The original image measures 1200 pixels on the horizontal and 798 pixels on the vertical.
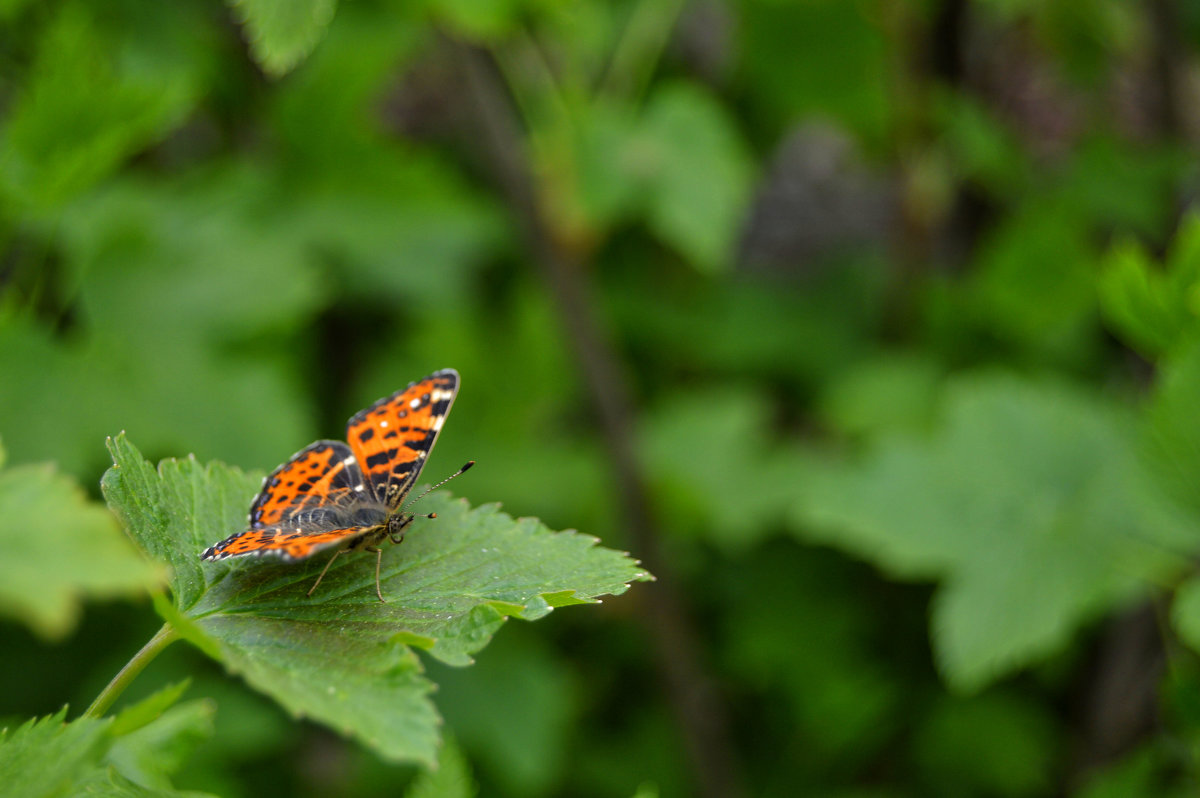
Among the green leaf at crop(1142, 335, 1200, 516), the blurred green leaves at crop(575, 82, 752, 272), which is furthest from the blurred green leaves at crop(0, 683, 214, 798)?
the blurred green leaves at crop(575, 82, 752, 272)

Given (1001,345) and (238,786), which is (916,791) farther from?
(238,786)

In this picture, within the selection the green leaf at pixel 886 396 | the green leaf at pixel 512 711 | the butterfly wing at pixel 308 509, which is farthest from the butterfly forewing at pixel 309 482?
the green leaf at pixel 886 396

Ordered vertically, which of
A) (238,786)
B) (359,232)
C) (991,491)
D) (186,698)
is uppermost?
(359,232)

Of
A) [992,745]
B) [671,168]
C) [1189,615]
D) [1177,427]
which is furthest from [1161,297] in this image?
[992,745]

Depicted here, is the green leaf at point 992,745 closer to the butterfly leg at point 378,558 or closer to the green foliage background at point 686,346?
the green foliage background at point 686,346

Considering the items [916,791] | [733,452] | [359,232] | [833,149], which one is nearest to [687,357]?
[733,452]

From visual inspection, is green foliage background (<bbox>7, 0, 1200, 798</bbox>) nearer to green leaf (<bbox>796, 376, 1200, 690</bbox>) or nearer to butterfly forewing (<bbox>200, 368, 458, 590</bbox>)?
green leaf (<bbox>796, 376, 1200, 690</bbox>)

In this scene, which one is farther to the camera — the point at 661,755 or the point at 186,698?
the point at 661,755
